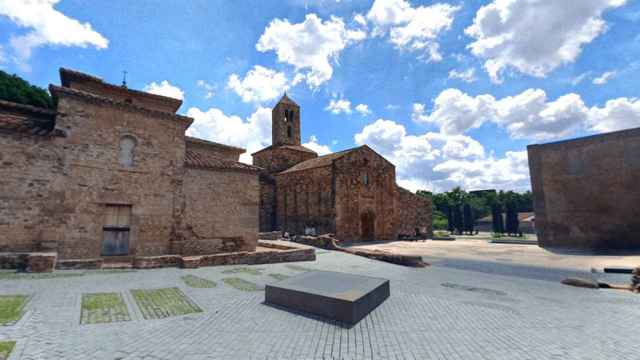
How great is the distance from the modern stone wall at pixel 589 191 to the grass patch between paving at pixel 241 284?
78.1 ft

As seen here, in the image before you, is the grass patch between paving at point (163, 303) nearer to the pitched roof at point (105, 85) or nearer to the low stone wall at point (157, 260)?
the low stone wall at point (157, 260)

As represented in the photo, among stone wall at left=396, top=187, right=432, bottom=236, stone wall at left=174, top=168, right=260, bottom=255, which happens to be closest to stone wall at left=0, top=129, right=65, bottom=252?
stone wall at left=174, top=168, right=260, bottom=255

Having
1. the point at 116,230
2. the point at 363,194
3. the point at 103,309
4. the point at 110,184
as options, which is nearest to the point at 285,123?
the point at 363,194

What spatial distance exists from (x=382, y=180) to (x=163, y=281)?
25.6 m

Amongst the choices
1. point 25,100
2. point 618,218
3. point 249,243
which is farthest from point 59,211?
point 618,218

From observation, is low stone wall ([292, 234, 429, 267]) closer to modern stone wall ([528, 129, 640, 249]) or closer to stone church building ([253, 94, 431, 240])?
stone church building ([253, 94, 431, 240])

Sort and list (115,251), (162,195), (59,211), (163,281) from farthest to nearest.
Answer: (162,195) → (115,251) → (59,211) → (163,281)

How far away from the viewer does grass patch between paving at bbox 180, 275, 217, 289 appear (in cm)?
822

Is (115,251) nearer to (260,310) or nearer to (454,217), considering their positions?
(260,310)

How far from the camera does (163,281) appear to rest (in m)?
8.73

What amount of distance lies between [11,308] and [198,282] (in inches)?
157

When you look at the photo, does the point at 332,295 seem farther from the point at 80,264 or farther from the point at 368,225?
the point at 368,225

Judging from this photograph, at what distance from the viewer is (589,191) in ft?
67.5

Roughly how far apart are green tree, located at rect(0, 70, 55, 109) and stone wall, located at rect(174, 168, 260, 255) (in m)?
15.9
